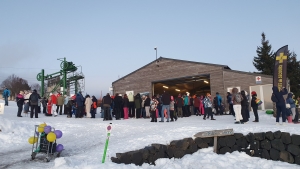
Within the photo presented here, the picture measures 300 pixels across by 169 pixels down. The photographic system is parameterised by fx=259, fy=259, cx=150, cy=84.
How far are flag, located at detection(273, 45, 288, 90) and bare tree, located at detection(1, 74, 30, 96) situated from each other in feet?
178

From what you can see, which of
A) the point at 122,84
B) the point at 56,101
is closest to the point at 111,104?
the point at 56,101

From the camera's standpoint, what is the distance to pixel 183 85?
2822 cm

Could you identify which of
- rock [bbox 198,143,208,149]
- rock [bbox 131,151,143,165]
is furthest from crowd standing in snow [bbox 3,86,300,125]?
rock [bbox 131,151,143,165]

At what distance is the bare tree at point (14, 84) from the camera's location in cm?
5708

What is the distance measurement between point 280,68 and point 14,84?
5952 centimetres

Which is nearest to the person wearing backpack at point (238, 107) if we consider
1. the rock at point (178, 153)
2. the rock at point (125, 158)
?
the rock at point (178, 153)

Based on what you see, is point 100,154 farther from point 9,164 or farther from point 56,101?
point 56,101

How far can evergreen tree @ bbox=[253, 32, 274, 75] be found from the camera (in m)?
40.1

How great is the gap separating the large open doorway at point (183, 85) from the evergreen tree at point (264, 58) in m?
15.0

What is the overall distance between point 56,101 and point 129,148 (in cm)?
1203

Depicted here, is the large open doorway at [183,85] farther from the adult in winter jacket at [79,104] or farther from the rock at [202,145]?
the rock at [202,145]

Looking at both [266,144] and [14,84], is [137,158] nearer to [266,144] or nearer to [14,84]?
[266,144]

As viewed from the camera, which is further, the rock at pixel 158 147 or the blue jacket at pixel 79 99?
the blue jacket at pixel 79 99

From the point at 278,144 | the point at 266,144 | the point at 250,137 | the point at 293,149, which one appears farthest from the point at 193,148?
the point at 293,149
